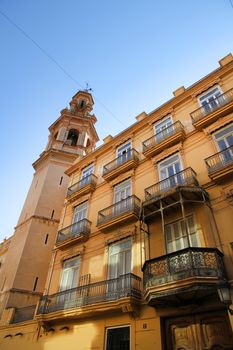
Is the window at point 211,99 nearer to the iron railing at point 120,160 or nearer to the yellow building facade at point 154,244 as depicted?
the yellow building facade at point 154,244

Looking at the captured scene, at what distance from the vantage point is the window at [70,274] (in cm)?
1301

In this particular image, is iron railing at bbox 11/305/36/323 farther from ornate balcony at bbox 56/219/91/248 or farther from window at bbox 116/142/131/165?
window at bbox 116/142/131/165

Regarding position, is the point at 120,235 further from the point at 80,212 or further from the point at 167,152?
the point at 167,152

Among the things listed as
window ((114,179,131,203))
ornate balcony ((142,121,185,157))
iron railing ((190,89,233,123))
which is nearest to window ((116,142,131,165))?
ornate balcony ((142,121,185,157))

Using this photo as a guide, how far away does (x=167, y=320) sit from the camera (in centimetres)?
887

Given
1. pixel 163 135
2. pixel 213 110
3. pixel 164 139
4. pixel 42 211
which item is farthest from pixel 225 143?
pixel 42 211

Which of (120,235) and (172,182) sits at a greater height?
(172,182)

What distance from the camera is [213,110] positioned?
1241 centimetres

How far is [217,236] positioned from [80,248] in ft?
24.7

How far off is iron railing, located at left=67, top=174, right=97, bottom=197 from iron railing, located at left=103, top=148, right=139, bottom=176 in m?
0.97

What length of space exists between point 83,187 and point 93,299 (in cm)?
758

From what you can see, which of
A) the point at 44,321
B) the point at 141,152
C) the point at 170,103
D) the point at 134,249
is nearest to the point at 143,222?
the point at 134,249

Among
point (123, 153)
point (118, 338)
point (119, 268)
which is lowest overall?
point (118, 338)

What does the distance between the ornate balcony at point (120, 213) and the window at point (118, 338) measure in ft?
14.7
